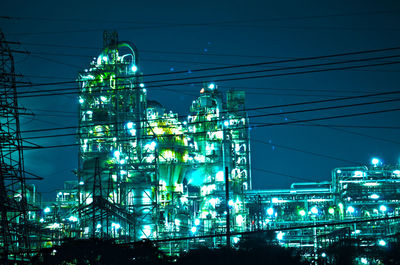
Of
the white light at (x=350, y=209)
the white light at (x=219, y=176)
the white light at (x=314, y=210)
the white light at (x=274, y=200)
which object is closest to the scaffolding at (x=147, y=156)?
the white light at (x=219, y=176)

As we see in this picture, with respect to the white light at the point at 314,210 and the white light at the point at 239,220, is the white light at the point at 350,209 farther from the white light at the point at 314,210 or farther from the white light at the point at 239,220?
the white light at the point at 239,220

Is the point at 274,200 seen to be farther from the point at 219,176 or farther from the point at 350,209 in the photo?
the point at 350,209

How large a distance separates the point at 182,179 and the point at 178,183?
2.19ft

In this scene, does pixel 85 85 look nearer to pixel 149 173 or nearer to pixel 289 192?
pixel 149 173

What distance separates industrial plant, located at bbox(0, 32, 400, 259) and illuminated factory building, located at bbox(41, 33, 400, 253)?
0.10 metres

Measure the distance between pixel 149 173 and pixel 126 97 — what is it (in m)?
6.77

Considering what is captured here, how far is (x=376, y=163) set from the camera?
2079 inches

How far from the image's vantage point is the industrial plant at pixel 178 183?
135 feet

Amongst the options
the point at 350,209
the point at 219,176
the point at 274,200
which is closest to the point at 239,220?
the point at 274,200

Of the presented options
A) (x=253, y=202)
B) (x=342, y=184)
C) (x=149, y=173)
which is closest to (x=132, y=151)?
(x=149, y=173)

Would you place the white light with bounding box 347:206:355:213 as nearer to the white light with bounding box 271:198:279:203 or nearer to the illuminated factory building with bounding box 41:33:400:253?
the illuminated factory building with bounding box 41:33:400:253

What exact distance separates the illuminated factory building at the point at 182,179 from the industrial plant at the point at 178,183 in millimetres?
96

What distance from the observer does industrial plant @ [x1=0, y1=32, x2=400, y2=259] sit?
135 ft

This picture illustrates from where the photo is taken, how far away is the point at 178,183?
50.4 meters
